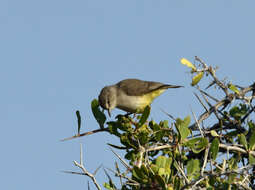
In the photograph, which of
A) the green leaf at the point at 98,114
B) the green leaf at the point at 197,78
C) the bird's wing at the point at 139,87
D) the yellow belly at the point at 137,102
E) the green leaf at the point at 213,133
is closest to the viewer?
the green leaf at the point at 213,133

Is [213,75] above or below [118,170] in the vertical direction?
above

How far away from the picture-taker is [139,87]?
32.1 feet

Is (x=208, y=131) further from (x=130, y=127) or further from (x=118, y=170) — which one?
(x=118, y=170)

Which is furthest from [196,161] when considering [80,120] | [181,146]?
[80,120]

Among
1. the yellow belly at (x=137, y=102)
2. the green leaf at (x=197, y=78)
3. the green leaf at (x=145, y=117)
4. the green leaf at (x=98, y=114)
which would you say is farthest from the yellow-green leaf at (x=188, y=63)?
the yellow belly at (x=137, y=102)

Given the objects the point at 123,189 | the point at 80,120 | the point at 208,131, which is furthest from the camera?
the point at 80,120

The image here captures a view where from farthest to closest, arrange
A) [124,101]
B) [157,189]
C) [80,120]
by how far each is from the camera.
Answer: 1. [124,101]
2. [80,120]
3. [157,189]

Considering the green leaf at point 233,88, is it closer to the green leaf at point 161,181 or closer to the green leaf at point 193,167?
the green leaf at point 193,167

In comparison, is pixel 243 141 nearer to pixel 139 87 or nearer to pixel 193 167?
pixel 193 167

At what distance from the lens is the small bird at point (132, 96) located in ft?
30.1

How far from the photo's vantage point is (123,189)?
491 cm

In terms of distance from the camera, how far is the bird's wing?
953 centimetres

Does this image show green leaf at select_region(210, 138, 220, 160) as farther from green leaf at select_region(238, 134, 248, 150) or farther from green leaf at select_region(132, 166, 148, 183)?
green leaf at select_region(132, 166, 148, 183)

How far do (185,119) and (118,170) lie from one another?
3.14 ft
